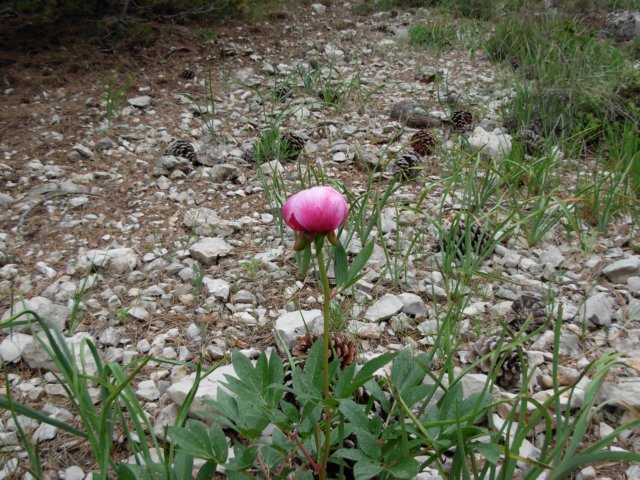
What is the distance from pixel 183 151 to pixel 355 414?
2.11 metres

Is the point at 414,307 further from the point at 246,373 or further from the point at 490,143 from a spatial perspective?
the point at 490,143

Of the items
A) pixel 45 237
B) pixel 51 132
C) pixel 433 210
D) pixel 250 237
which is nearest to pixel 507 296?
pixel 433 210

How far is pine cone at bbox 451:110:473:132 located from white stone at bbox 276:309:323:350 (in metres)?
1.71

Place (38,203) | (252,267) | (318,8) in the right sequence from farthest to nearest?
(318,8) < (38,203) < (252,267)

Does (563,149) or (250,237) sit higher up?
(563,149)

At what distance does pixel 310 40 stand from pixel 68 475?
414cm

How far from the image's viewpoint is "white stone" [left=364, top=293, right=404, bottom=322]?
1.68 meters

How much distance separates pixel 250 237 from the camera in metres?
2.20

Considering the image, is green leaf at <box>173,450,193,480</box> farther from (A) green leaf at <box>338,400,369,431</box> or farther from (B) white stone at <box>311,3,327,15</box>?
(B) white stone at <box>311,3,327,15</box>

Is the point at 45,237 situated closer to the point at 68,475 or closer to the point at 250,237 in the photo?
the point at 250,237

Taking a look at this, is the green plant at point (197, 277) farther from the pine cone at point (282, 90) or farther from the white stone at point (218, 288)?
the pine cone at point (282, 90)

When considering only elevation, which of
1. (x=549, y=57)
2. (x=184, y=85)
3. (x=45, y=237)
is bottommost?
(x=45, y=237)

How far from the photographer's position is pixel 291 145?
277 cm

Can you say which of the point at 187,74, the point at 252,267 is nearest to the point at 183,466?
the point at 252,267
